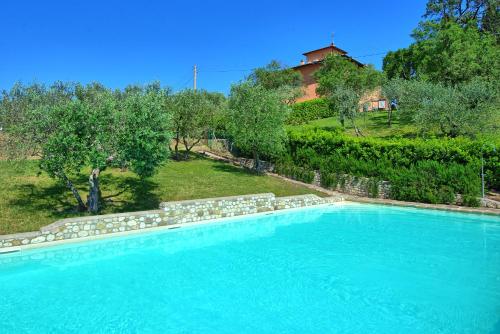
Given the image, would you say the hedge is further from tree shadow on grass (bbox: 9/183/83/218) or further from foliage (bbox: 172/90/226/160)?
tree shadow on grass (bbox: 9/183/83/218)

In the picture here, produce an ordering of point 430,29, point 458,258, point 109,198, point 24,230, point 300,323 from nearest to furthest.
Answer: point 300,323 < point 458,258 < point 24,230 < point 109,198 < point 430,29

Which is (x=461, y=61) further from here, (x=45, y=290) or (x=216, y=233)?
(x=45, y=290)

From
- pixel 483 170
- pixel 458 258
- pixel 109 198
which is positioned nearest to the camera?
pixel 458 258

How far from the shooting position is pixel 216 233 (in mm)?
16188

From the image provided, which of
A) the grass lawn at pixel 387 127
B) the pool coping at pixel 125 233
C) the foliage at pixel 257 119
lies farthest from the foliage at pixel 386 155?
the pool coping at pixel 125 233

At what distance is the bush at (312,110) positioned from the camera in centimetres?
4662

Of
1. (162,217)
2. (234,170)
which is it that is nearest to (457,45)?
(234,170)

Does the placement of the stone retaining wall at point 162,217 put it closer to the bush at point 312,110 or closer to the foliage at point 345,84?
the foliage at point 345,84

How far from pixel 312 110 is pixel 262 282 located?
3869 cm

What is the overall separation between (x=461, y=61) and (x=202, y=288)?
34.6 metres

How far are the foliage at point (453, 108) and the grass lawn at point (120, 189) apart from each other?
413 inches

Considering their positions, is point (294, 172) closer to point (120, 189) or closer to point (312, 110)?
point (120, 189)

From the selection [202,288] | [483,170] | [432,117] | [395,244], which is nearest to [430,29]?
[432,117]

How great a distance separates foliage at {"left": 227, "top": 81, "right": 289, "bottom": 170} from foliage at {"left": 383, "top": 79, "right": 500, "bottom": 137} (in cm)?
998
